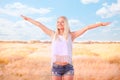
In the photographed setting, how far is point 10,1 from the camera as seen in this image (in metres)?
4.46

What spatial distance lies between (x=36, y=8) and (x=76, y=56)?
3.13 ft

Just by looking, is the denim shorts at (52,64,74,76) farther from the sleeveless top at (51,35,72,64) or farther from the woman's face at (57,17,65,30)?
the woman's face at (57,17,65,30)

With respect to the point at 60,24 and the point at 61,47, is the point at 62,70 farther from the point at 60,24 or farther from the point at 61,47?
the point at 60,24

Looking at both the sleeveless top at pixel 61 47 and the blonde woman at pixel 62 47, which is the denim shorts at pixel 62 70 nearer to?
the blonde woman at pixel 62 47

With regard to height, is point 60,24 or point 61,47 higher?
point 60,24

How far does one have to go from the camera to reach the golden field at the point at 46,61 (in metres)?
4.24

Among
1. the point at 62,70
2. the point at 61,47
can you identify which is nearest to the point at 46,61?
the point at 61,47

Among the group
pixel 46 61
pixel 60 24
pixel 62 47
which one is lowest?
pixel 46 61

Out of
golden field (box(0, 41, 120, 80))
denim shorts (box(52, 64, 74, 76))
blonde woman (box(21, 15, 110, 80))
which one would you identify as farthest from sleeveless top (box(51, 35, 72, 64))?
golden field (box(0, 41, 120, 80))

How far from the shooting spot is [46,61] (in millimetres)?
4336

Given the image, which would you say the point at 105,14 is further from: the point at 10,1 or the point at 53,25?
the point at 10,1

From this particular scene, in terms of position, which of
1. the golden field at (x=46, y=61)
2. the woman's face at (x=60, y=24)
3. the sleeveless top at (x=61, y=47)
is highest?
the woman's face at (x=60, y=24)

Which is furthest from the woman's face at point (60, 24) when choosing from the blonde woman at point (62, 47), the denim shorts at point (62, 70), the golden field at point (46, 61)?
the golden field at point (46, 61)

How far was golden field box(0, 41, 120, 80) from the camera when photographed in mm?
4238
